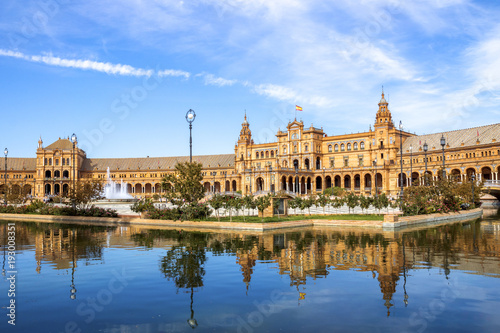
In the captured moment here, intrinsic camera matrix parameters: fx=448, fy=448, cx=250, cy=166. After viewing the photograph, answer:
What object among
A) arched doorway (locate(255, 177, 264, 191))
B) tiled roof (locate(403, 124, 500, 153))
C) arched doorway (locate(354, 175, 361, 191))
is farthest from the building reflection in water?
arched doorway (locate(354, 175, 361, 191))

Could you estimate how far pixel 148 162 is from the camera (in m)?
124

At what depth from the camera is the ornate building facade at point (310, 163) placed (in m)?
80.1

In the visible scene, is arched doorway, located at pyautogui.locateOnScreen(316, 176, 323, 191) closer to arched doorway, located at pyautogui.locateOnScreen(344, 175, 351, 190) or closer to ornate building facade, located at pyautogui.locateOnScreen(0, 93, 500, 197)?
ornate building facade, located at pyautogui.locateOnScreen(0, 93, 500, 197)

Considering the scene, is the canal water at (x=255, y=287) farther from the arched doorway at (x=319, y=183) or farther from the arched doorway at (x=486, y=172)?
the arched doorway at (x=319, y=183)

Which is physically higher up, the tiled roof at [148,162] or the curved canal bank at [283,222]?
the tiled roof at [148,162]

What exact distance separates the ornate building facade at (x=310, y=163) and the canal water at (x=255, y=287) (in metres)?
51.4

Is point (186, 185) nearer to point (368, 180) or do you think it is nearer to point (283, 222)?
point (283, 222)

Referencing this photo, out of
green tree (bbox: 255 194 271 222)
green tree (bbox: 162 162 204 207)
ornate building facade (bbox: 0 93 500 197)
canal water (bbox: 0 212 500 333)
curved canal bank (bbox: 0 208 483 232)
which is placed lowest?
canal water (bbox: 0 212 500 333)

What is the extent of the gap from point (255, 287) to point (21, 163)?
128988mm

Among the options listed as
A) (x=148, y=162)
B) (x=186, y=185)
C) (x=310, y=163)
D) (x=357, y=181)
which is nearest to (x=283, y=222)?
(x=186, y=185)

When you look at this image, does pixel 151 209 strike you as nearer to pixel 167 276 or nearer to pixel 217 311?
pixel 167 276

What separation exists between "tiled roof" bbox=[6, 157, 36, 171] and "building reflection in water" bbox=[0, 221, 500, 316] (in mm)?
104996

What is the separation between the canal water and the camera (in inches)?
410

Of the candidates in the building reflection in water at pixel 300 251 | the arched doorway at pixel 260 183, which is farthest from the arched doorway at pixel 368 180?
the building reflection in water at pixel 300 251
